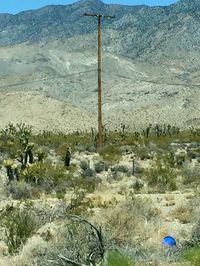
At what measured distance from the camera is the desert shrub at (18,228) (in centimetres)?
1112

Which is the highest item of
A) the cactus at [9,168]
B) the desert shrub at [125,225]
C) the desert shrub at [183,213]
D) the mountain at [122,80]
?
the mountain at [122,80]

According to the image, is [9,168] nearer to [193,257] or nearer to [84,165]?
[84,165]

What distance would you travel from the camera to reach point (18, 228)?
37.9ft

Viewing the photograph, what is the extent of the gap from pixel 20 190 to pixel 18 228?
7250 millimetres

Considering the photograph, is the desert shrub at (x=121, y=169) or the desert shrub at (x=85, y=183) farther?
the desert shrub at (x=121, y=169)

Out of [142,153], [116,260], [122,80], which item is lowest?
[116,260]

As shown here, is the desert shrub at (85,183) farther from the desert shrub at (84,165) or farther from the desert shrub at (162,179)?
the desert shrub at (84,165)

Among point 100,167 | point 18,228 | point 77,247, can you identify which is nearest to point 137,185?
point 100,167

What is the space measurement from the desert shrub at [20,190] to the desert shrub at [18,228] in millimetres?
6231

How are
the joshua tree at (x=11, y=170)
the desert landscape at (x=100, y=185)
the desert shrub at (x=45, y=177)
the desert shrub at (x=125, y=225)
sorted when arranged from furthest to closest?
1. the joshua tree at (x=11, y=170)
2. the desert shrub at (x=45, y=177)
3. the desert shrub at (x=125, y=225)
4. the desert landscape at (x=100, y=185)

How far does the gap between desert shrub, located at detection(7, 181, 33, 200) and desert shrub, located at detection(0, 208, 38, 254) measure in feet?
20.4

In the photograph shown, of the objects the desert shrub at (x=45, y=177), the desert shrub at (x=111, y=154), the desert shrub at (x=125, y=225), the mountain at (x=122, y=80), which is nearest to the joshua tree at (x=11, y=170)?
the desert shrub at (x=45, y=177)

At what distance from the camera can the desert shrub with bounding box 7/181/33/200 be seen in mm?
18453

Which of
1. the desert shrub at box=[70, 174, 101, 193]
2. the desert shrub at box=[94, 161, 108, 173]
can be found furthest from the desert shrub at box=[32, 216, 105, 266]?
the desert shrub at box=[94, 161, 108, 173]
